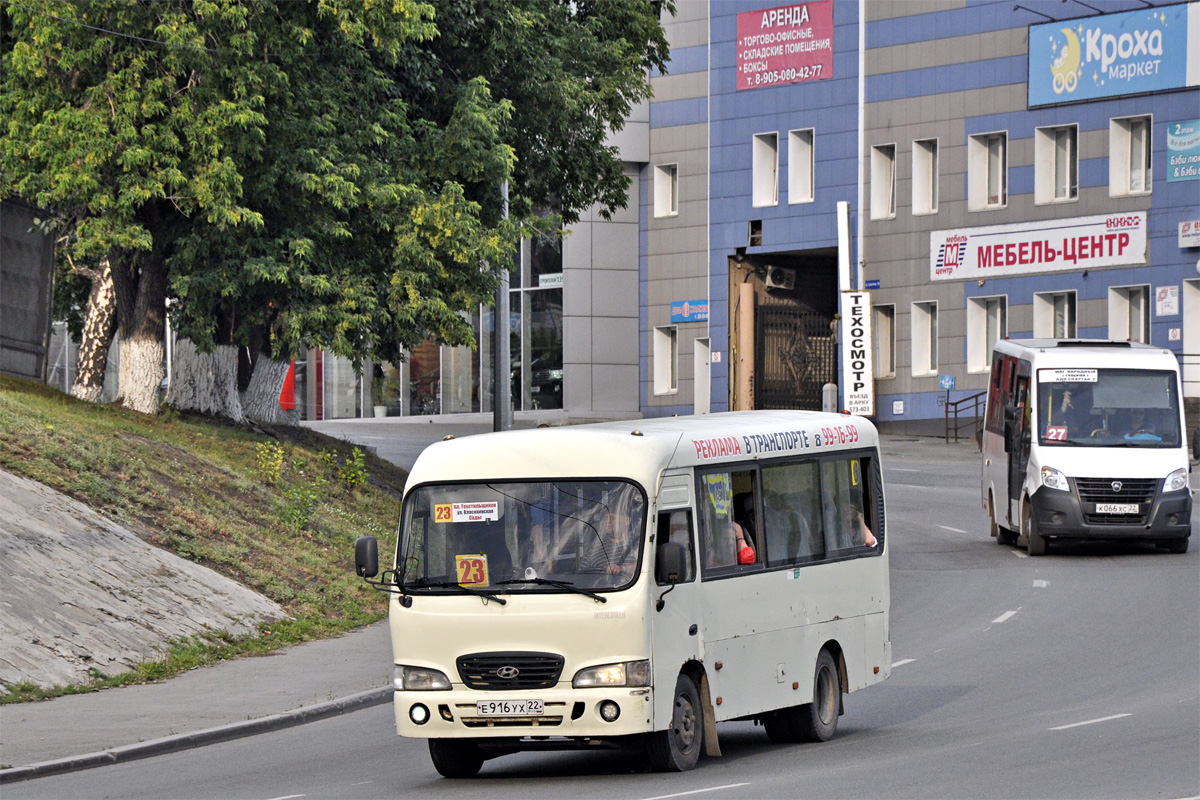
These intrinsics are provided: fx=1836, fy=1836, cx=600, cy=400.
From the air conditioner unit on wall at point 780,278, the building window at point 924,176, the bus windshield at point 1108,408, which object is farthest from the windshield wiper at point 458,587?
the air conditioner unit on wall at point 780,278

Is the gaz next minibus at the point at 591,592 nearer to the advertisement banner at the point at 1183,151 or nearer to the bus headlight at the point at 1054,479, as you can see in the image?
the bus headlight at the point at 1054,479

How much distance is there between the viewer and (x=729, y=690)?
13.0 metres

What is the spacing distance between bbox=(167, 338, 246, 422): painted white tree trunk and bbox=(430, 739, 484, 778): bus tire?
1833 centimetres

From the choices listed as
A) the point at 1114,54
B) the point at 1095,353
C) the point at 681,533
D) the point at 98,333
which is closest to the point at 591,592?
the point at 681,533

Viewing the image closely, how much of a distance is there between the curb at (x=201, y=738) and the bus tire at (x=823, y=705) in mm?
4320

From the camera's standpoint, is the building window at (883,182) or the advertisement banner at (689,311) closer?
the building window at (883,182)

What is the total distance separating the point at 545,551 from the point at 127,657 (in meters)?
7.04

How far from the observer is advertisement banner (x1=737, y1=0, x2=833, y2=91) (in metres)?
53.6

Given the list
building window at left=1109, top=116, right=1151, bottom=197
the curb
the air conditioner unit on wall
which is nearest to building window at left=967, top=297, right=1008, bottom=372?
building window at left=1109, top=116, right=1151, bottom=197

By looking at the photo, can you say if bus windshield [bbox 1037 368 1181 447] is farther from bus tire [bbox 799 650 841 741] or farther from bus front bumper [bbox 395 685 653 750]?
bus front bumper [bbox 395 685 653 750]

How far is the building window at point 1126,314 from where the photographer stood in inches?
1875

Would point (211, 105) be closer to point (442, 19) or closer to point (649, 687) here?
point (442, 19)

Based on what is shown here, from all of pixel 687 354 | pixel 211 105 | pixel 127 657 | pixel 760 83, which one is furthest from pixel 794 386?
pixel 127 657

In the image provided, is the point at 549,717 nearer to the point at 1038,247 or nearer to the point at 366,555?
the point at 366,555
